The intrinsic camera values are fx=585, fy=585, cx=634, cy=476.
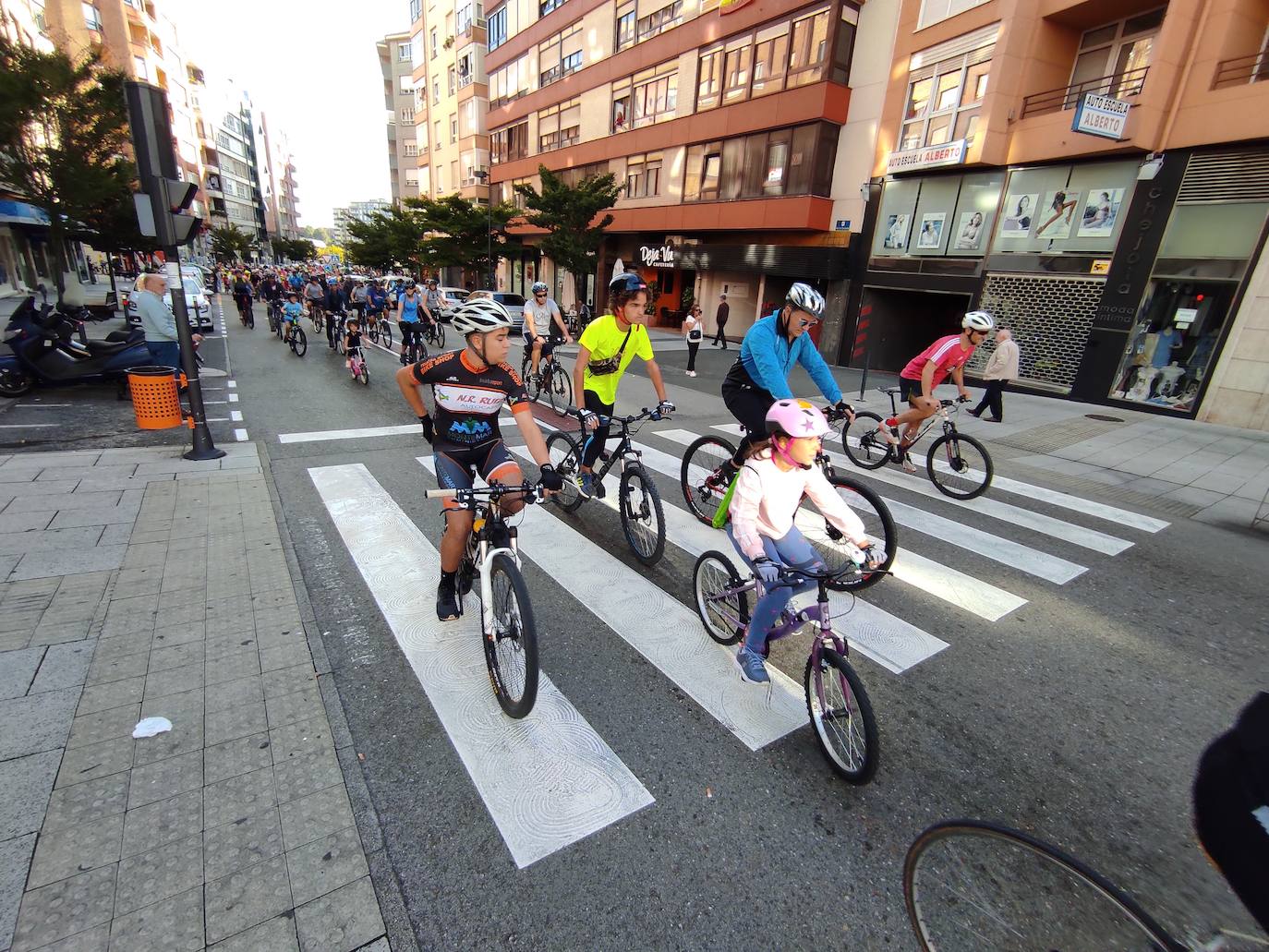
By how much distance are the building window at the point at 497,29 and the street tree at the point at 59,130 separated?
85.6 ft

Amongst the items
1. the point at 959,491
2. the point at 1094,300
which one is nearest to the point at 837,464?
the point at 959,491

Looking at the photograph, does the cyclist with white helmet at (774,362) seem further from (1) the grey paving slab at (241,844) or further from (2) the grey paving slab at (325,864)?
(1) the grey paving slab at (241,844)

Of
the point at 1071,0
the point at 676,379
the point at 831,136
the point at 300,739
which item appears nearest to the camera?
the point at 300,739

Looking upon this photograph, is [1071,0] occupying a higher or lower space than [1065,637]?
higher

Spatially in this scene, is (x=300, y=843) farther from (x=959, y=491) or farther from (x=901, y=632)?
(x=959, y=491)

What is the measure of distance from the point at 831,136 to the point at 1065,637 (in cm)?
1976

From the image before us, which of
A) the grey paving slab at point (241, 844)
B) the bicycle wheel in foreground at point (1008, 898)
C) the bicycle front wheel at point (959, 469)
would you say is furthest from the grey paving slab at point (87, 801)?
the bicycle front wheel at point (959, 469)

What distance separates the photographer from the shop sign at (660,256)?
2631 cm

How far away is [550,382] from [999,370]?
8.45 metres

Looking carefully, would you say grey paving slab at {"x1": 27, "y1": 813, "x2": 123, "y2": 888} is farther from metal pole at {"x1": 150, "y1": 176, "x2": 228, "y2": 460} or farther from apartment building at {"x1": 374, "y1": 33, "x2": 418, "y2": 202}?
apartment building at {"x1": 374, "y1": 33, "x2": 418, "y2": 202}

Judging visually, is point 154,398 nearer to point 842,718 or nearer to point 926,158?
point 842,718

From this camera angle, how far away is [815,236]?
20531mm

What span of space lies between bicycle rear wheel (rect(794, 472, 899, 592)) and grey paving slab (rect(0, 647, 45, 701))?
4.45m

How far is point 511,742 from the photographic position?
10.0ft
